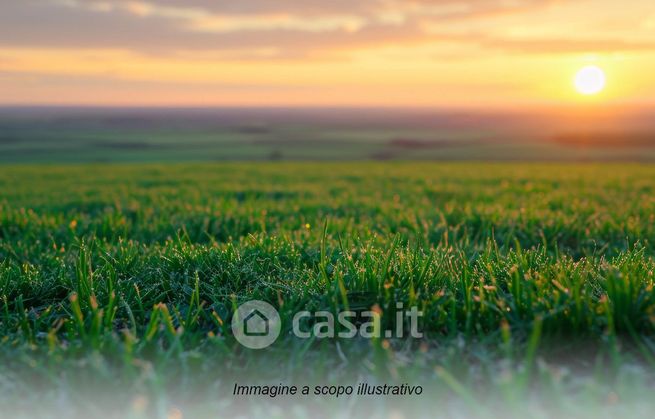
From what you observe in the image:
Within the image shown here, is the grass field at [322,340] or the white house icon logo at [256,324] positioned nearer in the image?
the grass field at [322,340]

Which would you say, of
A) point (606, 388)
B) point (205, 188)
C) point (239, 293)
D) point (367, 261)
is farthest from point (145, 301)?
point (205, 188)

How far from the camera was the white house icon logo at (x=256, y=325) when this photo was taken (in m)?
2.76

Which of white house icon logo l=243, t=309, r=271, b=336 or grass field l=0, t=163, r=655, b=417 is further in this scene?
white house icon logo l=243, t=309, r=271, b=336

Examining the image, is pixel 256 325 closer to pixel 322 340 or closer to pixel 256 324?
pixel 256 324

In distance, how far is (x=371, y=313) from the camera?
2777mm

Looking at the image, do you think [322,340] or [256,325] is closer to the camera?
[322,340]

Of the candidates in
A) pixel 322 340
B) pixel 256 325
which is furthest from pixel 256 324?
pixel 322 340

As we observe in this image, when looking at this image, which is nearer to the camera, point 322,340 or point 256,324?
point 322,340

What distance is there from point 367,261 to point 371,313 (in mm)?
476

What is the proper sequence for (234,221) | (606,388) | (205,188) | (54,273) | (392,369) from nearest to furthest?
(606,388) < (392,369) < (54,273) < (234,221) < (205,188)

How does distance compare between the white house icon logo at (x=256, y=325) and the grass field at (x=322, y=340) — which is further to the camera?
the white house icon logo at (x=256, y=325)

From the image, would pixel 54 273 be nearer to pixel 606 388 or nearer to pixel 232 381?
pixel 232 381

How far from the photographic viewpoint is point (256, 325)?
9.45 ft

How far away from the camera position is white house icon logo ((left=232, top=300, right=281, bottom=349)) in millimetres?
2758
